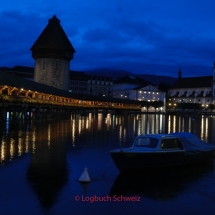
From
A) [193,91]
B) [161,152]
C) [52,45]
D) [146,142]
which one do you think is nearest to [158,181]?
[161,152]

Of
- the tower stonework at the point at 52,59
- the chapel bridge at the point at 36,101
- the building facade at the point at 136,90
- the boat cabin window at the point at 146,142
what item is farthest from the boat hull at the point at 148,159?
the building facade at the point at 136,90

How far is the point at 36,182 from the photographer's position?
11.5 m

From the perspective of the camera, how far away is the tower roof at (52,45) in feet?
257

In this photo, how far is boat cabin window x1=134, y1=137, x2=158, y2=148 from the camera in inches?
537

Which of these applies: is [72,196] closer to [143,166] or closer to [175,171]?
[143,166]

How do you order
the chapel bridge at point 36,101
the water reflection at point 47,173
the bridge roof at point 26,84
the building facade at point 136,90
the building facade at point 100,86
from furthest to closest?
the building facade at point 100,86
the building facade at point 136,90
the bridge roof at point 26,84
the chapel bridge at point 36,101
the water reflection at point 47,173

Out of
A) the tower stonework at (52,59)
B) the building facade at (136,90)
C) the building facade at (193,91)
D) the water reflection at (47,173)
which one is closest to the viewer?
the water reflection at (47,173)

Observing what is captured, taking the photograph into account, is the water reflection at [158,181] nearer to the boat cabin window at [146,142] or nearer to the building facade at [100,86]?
the boat cabin window at [146,142]

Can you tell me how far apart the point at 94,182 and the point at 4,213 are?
3718 mm

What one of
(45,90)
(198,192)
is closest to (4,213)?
(198,192)

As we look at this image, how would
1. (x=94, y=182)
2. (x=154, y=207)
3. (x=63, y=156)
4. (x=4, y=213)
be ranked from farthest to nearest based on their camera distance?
(x=63, y=156) → (x=94, y=182) → (x=154, y=207) → (x=4, y=213)

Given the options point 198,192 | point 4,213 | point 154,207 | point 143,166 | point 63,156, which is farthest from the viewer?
point 63,156

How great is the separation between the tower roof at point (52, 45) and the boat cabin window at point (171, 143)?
218 feet

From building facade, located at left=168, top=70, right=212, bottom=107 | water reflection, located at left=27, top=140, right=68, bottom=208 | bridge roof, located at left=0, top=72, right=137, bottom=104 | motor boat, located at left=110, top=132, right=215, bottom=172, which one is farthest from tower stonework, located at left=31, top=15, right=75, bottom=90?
motor boat, located at left=110, top=132, right=215, bottom=172
